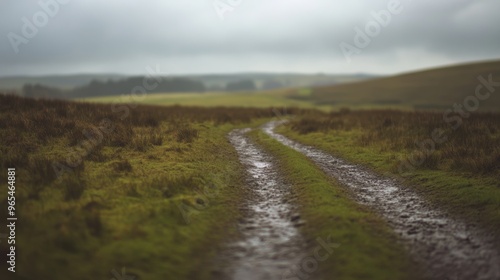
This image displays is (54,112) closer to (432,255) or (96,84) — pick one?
(432,255)

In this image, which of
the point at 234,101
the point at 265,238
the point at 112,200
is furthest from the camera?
the point at 234,101

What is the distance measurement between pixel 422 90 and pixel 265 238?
264ft

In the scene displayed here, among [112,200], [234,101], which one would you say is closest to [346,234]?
[112,200]

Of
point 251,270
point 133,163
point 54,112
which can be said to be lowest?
point 251,270

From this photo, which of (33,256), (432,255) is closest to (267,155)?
(432,255)

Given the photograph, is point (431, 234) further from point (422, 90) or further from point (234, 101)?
point (422, 90)

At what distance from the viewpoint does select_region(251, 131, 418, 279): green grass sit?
5207 millimetres

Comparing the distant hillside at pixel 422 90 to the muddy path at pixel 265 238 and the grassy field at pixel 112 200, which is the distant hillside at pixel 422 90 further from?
the grassy field at pixel 112 200

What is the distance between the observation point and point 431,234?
21.1 ft

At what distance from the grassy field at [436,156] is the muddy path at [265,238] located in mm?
3960

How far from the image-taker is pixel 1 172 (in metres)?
7.93

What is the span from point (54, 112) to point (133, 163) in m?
8.66

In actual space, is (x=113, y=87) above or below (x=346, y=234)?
above

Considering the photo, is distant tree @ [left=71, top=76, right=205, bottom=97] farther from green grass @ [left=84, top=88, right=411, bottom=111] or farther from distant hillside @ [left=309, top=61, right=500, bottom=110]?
distant hillside @ [left=309, top=61, right=500, bottom=110]
